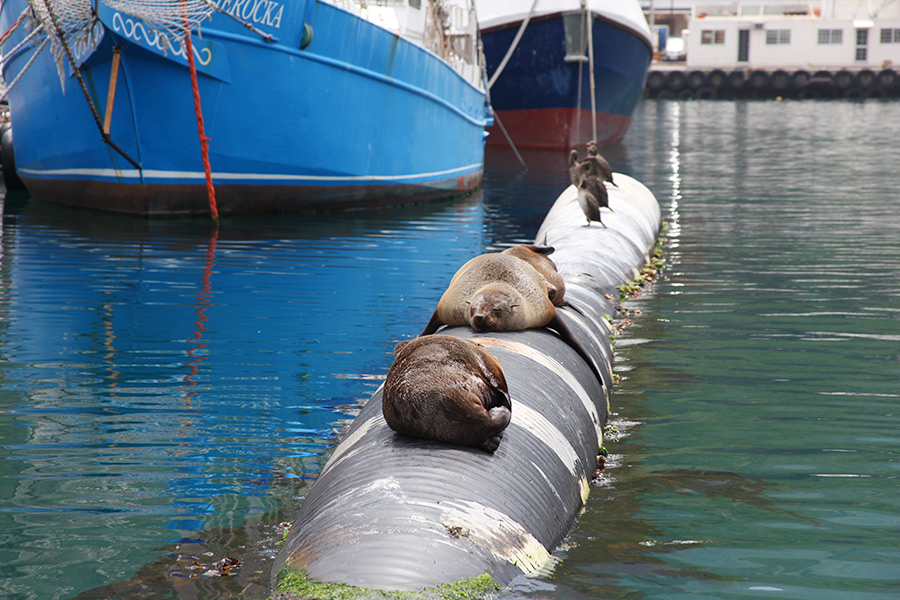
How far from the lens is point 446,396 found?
4.45 metres

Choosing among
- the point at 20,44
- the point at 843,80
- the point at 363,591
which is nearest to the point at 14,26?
the point at 20,44

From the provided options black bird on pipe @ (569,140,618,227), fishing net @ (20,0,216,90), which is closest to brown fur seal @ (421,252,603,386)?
black bird on pipe @ (569,140,618,227)

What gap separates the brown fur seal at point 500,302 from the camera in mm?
6238

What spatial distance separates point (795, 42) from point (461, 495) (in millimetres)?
68701

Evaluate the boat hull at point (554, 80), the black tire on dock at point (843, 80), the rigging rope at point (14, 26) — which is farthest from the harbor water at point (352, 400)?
the black tire on dock at point (843, 80)

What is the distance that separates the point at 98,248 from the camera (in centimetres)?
1322

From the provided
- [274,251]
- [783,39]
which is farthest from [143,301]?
[783,39]

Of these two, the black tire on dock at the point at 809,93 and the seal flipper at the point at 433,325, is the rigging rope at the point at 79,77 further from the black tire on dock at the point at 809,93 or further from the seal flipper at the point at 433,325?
the black tire on dock at the point at 809,93

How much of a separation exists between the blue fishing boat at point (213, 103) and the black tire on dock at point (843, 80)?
1918 inches

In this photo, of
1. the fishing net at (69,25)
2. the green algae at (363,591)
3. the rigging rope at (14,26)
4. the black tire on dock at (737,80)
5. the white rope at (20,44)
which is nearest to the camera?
the green algae at (363,591)

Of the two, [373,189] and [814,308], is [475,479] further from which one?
[373,189]

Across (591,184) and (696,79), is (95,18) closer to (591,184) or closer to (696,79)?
(591,184)

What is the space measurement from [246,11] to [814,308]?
946cm

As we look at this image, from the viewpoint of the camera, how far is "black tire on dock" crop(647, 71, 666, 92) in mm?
63500
